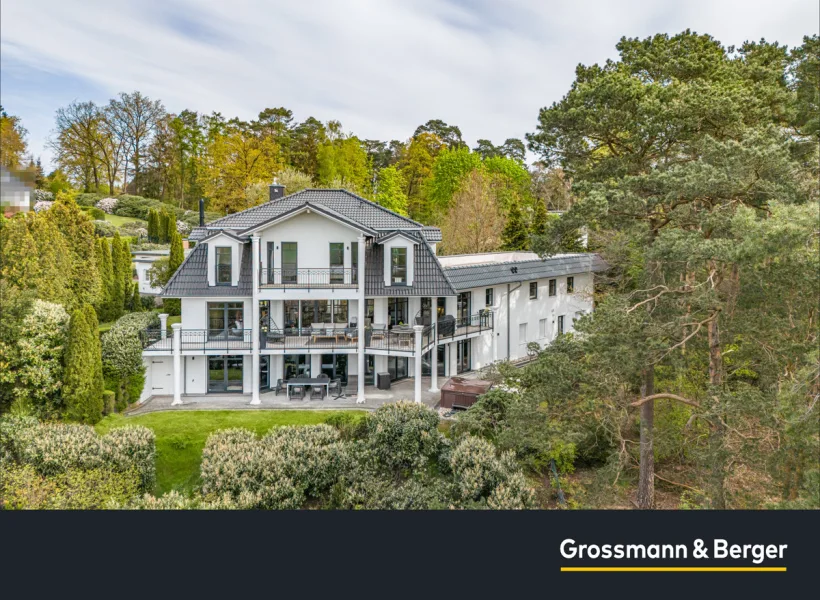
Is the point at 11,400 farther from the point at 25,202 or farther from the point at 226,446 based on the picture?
the point at 25,202

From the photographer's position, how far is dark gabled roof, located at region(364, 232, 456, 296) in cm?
1834

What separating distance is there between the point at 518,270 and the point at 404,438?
37.8 feet

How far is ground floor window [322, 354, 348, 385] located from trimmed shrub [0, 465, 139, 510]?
7.84 metres

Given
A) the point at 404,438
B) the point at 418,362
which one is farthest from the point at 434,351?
the point at 404,438

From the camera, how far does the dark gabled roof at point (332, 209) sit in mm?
18812

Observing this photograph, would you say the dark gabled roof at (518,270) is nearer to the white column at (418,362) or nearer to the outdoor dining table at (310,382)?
the white column at (418,362)

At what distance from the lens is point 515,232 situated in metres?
32.0

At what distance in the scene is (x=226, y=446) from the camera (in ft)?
40.5

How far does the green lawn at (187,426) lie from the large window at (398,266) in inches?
198

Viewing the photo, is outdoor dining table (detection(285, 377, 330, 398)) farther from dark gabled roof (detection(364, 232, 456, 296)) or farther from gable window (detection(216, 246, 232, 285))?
gable window (detection(216, 246, 232, 285))

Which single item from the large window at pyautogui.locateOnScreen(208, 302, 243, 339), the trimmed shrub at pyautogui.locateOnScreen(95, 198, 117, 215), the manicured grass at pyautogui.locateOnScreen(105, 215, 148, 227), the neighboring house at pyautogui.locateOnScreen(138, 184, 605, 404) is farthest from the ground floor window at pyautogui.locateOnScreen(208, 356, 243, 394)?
the manicured grass at pyautogui.locateOnScreen(105, 215, 148, 227)

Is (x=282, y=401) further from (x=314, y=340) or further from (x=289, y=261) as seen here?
(x=289, y=261)
